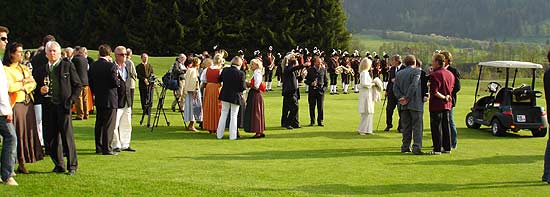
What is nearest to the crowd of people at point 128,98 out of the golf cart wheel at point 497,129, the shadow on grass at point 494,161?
the shadow on grass at point 494,161

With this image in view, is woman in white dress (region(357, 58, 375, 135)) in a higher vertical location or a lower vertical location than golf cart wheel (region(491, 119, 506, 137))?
higher

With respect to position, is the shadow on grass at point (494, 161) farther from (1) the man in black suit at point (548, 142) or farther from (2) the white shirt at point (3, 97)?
(2) the white shirt at point (3, 97)

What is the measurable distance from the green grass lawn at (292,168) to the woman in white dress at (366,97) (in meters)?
0.41

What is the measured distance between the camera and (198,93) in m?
15.8

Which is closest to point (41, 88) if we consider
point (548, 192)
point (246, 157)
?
point (246, 157)

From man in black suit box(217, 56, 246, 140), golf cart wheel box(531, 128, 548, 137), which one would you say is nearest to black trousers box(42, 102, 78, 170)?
man in black suit box(217, 56, 246, 140)

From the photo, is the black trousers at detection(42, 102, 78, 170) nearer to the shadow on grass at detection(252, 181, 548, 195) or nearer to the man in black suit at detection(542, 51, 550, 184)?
the shadow on grass at detection(252, 181, 548, 195)

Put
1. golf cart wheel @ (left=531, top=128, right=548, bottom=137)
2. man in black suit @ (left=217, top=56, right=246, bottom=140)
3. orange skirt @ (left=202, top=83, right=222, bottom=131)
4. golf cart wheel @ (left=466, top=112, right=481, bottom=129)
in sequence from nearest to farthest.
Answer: man in black suit @ (left=217, top=56, right=246, bottom=140)
orange skirt @ (left=202, top=83, right=222, bottom=131)
golf cart wheel @ (left=531, top=128, right=548, bottom=137)
golf cart wheel @ (left=466, top=112, right=481, bottom=129)

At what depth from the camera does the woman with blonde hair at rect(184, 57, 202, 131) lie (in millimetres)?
15266

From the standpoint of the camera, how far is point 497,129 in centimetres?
1535

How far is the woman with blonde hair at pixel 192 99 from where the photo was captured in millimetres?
15266

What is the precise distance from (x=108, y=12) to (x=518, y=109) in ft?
139

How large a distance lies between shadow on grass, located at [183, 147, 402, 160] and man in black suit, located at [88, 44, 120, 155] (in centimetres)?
151

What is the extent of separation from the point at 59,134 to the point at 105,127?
5.36 ft
